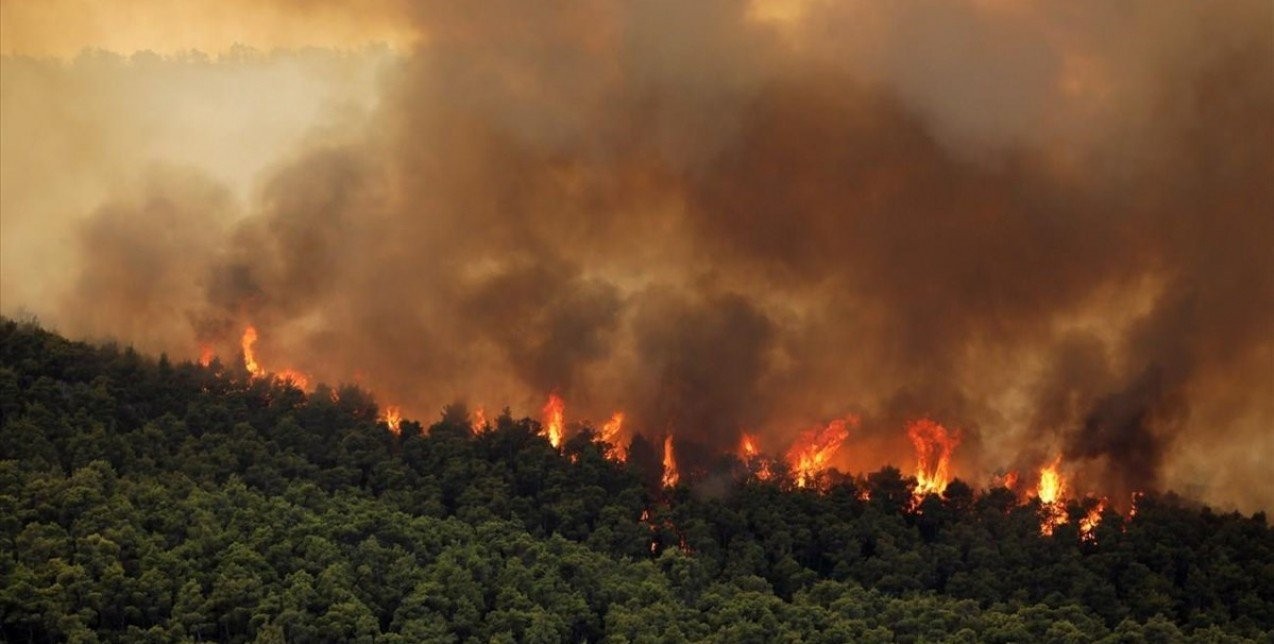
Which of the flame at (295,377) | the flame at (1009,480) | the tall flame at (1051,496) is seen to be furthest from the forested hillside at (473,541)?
the flame at (295,377)

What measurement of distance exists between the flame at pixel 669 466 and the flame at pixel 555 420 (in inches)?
172

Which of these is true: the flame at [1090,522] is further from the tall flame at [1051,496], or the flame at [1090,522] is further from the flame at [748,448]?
the flame at [748,448]

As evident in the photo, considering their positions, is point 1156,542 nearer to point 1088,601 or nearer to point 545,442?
point 1088,601

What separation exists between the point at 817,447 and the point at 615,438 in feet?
27.7

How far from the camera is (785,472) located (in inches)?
3558

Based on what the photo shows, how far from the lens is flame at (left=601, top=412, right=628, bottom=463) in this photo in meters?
91.9

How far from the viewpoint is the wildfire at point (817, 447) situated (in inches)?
3703

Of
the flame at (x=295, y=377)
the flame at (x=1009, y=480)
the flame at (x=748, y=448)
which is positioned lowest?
the flame at (x=1009, y=480)

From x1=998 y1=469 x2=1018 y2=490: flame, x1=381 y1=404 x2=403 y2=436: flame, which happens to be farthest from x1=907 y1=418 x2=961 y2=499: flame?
x1=381 y1=404 x2=403 y2=436: flame

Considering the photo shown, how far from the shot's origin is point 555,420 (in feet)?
319

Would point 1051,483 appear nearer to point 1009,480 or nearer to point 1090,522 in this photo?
point 1009,480

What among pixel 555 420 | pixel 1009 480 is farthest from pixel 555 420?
pixel 1009 480

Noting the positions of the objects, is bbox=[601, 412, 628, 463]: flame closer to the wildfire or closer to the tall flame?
the wildfire

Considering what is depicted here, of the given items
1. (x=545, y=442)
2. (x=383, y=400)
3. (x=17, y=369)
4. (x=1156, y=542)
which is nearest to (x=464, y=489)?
(x=545, y=442)
